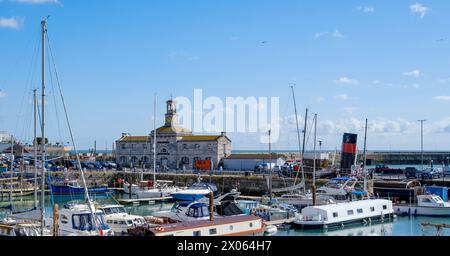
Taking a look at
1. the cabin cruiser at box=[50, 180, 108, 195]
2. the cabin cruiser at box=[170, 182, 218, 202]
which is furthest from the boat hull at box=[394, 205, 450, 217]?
the cabin cruiser at box=[50, 180, 108, 195]

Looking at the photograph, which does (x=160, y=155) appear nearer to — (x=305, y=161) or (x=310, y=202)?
(x=305, y=161)

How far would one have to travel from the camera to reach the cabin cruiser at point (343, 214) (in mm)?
26781

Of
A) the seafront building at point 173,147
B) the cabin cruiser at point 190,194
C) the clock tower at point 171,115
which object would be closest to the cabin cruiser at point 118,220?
the cabin cruiser at point 190,194

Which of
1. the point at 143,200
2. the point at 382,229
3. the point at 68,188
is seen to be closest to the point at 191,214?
the point at 382,229

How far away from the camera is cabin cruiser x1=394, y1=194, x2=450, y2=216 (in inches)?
1219

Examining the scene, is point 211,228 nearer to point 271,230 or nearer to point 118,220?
point 271,230

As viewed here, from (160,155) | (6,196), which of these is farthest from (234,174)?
(6,196)

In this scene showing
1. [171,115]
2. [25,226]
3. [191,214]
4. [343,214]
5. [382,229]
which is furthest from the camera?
[171,115]

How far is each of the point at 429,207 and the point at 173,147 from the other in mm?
34080

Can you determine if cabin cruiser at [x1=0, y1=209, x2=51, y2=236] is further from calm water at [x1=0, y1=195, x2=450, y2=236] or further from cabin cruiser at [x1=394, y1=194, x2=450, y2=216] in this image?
cabin cruiser at [x1=394, y1=194, x2=450, y2=216]

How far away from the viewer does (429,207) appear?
102 ft

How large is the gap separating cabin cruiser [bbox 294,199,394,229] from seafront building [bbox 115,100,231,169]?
27.8m

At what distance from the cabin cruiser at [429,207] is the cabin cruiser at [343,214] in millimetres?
1271
